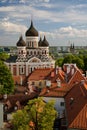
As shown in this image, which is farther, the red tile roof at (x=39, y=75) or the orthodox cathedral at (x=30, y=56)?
the orthodox cathedral at (x=30, y=56)

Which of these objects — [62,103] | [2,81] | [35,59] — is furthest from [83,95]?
[35,59]

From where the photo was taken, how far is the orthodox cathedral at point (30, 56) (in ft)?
278

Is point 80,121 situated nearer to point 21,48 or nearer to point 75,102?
point 75,102

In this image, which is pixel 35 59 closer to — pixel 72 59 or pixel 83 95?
pixel 72 59

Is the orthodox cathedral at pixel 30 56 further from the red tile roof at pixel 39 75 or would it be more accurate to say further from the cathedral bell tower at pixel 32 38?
the red tile roof at pixel 39 75

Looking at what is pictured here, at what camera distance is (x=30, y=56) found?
8581cm

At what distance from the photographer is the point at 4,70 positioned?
186 ft

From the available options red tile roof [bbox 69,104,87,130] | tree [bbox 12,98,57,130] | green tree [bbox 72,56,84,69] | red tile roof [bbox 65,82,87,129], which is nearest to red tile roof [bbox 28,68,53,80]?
green tree [bbox 72,56,84,69]

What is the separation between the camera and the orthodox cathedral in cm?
8481

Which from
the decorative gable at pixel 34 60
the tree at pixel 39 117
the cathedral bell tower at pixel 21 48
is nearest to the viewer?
the tree at pixel 39 117

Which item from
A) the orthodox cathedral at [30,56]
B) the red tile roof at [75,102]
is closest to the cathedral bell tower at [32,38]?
the orthodox cathedral at [30,56]

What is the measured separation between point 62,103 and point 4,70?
1929cm

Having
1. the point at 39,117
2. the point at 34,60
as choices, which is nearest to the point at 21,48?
the point at 34,60

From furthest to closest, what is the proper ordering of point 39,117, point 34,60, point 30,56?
point 30,56 → point 34,60 → point 39,117
